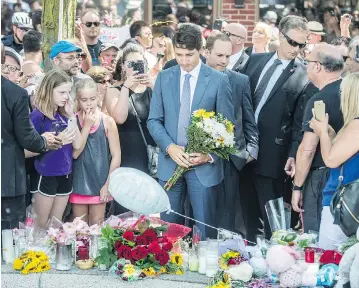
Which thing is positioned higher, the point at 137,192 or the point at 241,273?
the point at 137,192

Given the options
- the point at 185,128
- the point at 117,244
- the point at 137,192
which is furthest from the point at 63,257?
the point at 185,128

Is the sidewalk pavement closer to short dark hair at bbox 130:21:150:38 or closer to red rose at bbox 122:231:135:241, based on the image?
red rose at bbox 122:231:135:241

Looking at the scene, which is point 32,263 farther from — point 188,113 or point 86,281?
point 188,113

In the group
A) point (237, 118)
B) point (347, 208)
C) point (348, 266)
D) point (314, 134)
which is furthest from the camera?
point (237, 118)

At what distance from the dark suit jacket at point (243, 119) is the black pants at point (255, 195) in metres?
0.37

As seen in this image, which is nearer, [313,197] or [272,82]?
[313,197]

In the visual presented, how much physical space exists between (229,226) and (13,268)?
264 centimetres

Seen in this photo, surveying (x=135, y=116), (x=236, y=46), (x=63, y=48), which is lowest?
(x=135, y=116)

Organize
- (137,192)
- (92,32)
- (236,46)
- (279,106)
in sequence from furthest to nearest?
1. (92,32)
2. (236,46)
3. (279,106)
4. (137,192)

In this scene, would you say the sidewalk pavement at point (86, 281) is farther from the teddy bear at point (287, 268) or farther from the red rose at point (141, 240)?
the teddy bear at point (287, 268)

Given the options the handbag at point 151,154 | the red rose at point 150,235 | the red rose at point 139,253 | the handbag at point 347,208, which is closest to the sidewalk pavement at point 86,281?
the red rose at point 139,253

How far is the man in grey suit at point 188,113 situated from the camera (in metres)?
6.52

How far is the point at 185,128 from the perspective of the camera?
256 inches

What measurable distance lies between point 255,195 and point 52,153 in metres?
2.15
